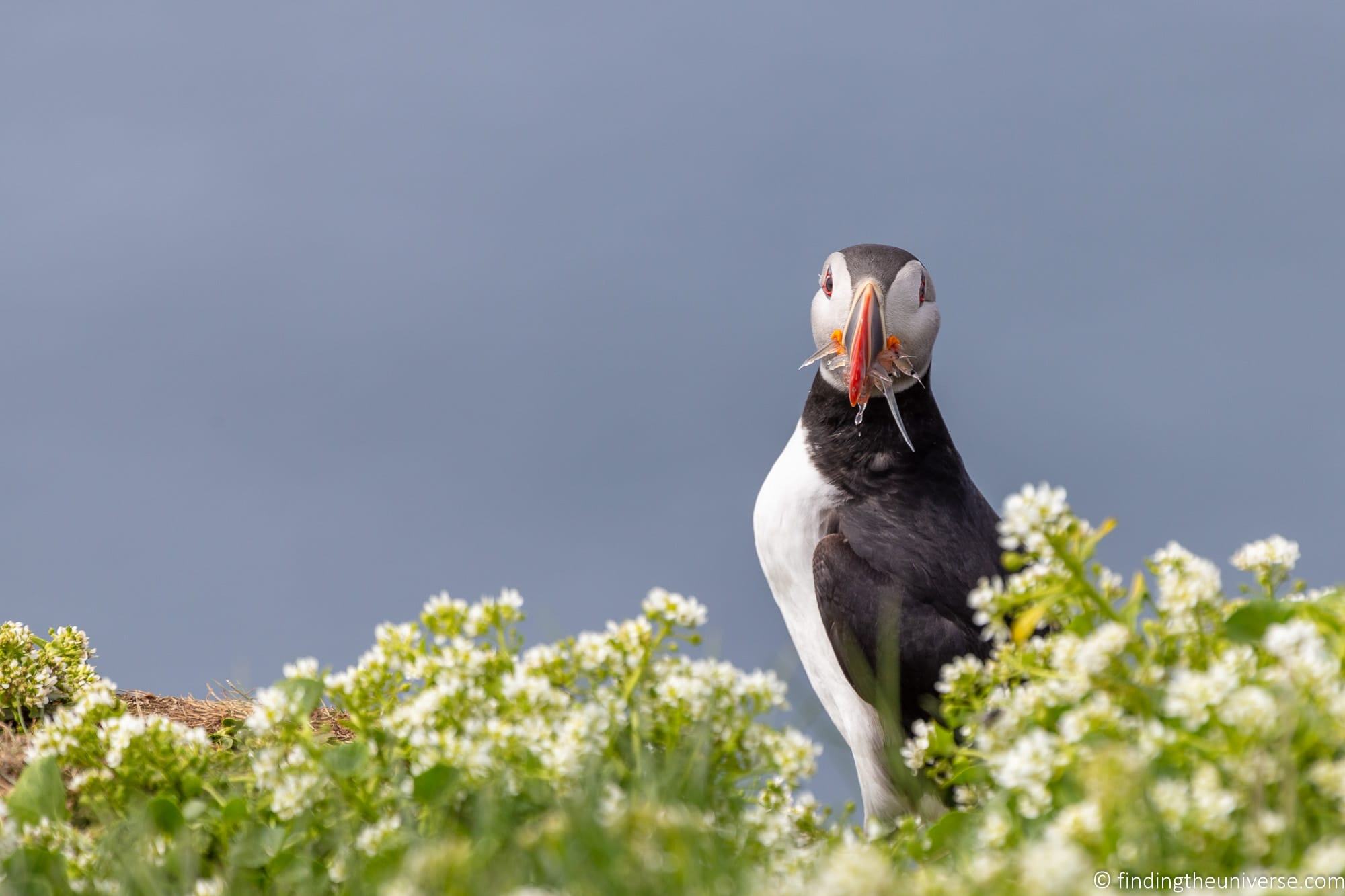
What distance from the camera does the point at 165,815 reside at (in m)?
3.84

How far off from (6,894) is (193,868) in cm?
54

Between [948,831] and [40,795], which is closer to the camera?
[948,831]

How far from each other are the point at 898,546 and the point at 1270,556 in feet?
8.89

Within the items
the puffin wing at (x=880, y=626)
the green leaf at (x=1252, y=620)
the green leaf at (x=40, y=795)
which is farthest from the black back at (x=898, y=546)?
the green leaf at (x=40, y=795)

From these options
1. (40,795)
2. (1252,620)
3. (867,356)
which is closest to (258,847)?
(40,795)

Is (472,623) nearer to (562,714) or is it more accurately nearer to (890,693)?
(562,714)

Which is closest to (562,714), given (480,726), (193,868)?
(480,726)

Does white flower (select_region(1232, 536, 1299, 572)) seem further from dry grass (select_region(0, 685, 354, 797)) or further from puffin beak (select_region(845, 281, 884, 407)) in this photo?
dry grass (select_region(0, 685, 354, 797))

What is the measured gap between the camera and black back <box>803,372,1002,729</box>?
20.6 ft

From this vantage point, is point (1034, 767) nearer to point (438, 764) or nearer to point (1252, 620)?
point (1252, 620)

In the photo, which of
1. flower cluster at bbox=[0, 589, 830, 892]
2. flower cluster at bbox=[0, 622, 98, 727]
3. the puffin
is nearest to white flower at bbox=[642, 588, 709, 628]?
flower cluster at bbox=[0, 589, 830, 892]

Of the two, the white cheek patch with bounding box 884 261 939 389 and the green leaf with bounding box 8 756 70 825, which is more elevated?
the white cheek patch with bounding box 884 261 939 389

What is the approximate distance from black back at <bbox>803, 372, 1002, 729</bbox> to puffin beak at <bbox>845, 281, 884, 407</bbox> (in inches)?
13.7

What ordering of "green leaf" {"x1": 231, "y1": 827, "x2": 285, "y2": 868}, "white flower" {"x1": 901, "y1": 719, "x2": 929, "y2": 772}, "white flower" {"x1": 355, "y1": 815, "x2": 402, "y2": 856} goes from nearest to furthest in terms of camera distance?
"white flower" {"x1": 355, "y1": 815, "x2": 402, "y2": 856} < "green leaf" {"x1": 231, "y1": 827, "x2": 285, "y2": 868} < "white flower" {"x1": 901, "y1": 719, "x2": 929, "y2": 772}
